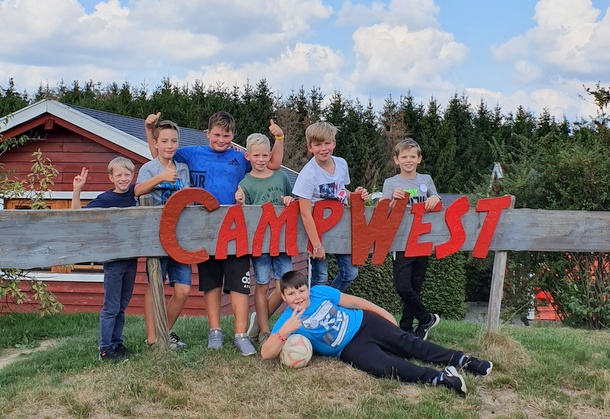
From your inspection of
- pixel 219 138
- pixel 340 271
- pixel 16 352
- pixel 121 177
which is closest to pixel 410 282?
pixel 340 271

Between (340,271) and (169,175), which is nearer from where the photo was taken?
(169,175)

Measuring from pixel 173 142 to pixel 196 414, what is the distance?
7.24 feet

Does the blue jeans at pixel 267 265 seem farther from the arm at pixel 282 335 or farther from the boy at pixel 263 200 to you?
the arm at pixel 282 335

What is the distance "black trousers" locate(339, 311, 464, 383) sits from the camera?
457 cm

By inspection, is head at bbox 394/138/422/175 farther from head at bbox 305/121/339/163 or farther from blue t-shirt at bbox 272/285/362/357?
blue t-shirt at bbox 272/285/362/357

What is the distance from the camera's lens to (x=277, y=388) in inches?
168

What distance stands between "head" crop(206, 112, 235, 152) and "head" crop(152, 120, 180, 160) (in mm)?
297

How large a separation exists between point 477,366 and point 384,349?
0.71 metres

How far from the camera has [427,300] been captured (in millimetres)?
16109


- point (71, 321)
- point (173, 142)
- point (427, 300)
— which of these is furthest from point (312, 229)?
point (427, 300)

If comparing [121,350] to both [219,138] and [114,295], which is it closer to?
[114,295]

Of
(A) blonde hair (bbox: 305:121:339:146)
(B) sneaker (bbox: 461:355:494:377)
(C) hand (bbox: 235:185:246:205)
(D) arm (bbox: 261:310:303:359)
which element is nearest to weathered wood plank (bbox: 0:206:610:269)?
(C) hand (bbox: 235:185:246:205)

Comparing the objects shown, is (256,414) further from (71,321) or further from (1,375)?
(71,321)

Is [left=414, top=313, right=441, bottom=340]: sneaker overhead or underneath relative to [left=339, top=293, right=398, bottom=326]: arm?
underneath
